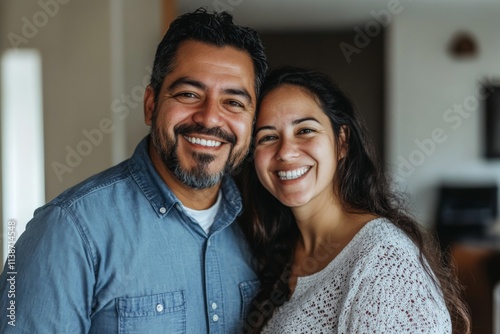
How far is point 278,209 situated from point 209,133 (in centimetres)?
48

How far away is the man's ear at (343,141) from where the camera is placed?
67.1 inches

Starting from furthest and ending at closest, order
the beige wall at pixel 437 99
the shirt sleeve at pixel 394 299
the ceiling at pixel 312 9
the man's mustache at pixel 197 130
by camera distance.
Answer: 1. the beige wall at pixel 437 99
2. the ceiling at pixel 312 9
3. the man's mustache at pixel 197 130
4. the shirt sleeve at pixel 394 299

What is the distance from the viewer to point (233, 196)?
166 centimetres

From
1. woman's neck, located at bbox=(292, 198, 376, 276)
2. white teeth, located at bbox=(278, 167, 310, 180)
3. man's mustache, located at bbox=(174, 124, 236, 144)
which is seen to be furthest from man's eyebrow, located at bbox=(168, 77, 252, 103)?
woman's neck, located at bbox=(292, 198, 376, 276)

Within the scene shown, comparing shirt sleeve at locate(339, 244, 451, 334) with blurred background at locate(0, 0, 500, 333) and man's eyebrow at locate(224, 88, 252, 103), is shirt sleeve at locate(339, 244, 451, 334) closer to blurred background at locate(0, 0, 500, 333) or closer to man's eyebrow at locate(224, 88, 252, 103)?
man's eyebrow at locate(224, 88, 252, 103)

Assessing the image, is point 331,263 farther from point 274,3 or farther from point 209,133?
point 274,3

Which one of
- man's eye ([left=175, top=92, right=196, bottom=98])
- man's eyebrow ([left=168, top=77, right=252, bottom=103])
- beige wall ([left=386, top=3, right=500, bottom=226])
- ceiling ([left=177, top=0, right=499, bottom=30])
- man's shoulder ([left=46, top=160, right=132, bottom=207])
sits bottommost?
man's shoulder ([left=46, top=160, right=132, bottom=207])

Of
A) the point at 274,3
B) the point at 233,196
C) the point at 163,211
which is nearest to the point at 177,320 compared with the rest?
the point at 163,211

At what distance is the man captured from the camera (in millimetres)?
1316

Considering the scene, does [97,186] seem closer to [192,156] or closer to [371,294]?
[192,156]

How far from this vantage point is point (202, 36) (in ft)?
5.04

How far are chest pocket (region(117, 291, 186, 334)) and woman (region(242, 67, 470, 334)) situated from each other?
0.25 m

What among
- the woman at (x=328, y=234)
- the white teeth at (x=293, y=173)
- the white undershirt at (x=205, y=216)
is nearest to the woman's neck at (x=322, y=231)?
the woman at (x=328, y=234)

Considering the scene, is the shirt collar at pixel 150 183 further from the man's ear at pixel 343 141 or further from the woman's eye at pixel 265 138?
the man's ear at pixel 343 141
